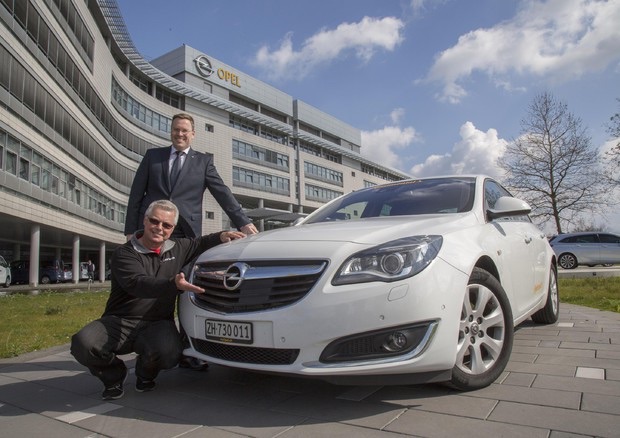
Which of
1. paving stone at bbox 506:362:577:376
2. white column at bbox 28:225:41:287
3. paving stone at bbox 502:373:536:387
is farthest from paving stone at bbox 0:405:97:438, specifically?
white column at bbox 28:225:41:287

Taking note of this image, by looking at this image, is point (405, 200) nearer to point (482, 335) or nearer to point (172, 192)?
point (482, 335)

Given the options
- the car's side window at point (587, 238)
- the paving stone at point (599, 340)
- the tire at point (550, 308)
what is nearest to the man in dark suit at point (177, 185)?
the paving stone at point (599, 340)

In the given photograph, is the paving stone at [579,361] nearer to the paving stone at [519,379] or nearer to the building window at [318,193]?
the paving stone at [519,379]

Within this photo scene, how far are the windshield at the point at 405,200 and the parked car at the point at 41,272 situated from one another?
1189 inches

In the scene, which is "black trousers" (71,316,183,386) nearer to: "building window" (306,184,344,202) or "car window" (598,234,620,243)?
"car window" (598,234,620,243)

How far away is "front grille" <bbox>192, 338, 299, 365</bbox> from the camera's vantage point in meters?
2.55

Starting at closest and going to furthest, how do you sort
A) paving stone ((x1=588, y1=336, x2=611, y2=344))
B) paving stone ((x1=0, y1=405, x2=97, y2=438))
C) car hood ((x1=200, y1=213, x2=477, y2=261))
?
paving stone ((x1=0, y1=405, x2=97, y2=438)) < car hood ((x1=200, y1=213, x2=477, y2=261)) < paving stone ((x1=588, y1=336, x2=611, y2=344))

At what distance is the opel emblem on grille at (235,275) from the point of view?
274 centimetres

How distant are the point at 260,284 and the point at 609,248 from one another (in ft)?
63.7

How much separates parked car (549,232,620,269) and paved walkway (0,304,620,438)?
16.5 meters

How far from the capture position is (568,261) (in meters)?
18.4

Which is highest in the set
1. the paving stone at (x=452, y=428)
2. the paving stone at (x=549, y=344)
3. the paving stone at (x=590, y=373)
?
the paving stone at (x=549, y=344)

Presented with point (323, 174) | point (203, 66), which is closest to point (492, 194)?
point (203, 66)

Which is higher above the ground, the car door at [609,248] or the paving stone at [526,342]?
the car door at [609,248]
